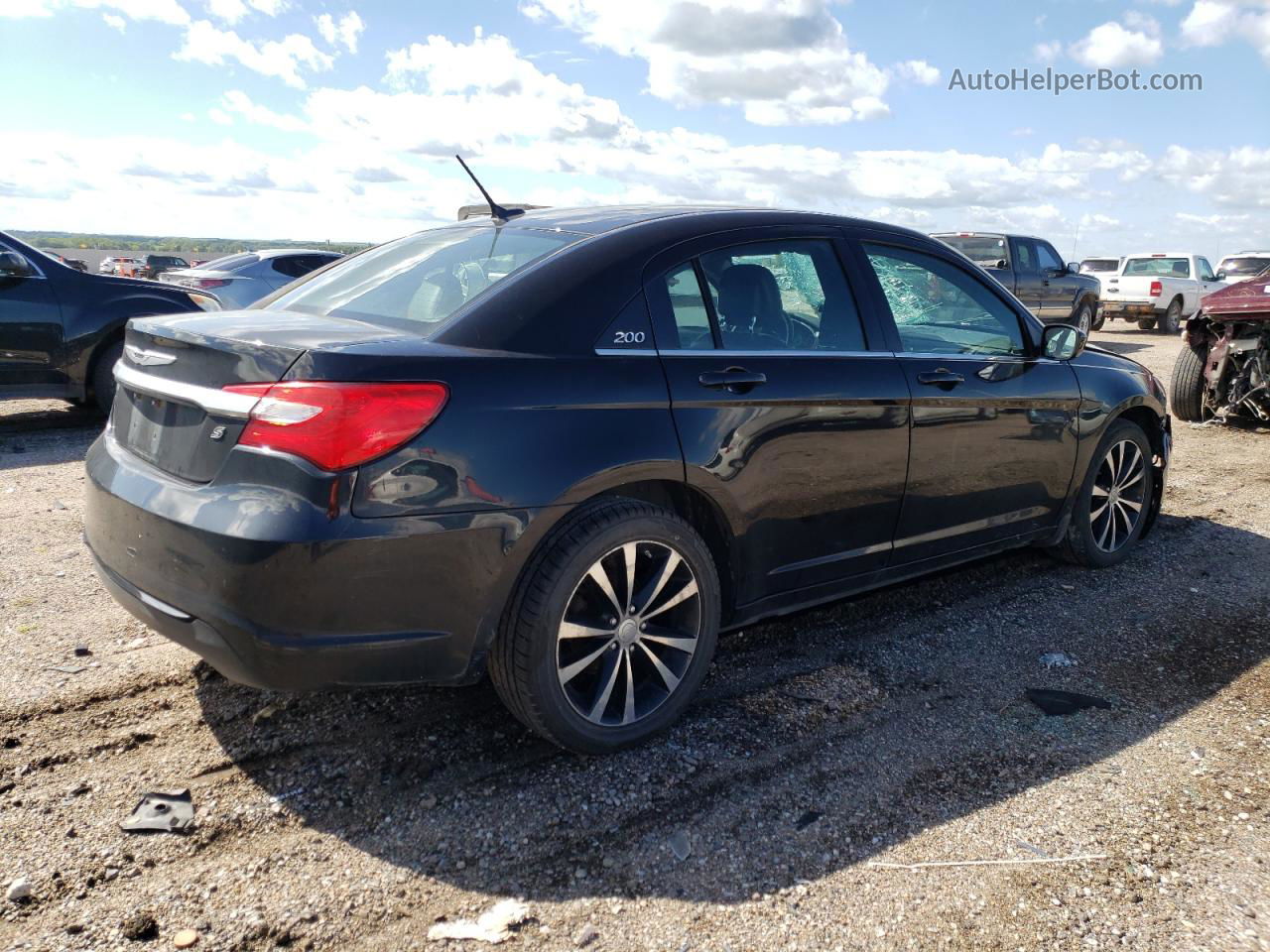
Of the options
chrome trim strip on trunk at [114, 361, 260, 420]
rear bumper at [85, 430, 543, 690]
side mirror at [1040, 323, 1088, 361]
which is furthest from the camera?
side mirror at [1040, 323, 1088, 361]

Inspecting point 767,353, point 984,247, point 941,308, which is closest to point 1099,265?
point 984,247

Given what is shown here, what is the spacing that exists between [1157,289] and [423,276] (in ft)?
77.5

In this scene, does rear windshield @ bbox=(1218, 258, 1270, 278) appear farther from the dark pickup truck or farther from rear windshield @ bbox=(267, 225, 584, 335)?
rear windshield @ bbox=(267, 225, 584, 335)

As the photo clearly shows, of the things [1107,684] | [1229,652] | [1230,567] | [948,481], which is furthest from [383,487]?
[1230,567]

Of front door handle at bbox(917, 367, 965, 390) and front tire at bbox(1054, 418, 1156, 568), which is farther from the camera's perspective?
front tire at bbox(1054, 418, 1156, 568)

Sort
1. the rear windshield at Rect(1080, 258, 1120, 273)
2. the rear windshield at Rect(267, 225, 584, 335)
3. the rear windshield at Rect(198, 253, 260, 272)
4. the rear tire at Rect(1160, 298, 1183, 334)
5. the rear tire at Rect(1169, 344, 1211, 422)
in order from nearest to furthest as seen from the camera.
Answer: the rear windshield at Rect(267, 225, 584, 335) < the rear tire at Rect(1169, 344, 1211, 422) < the rear windshield at Rect(198, 253, 260, 272) < the rear tire at Rect(1160, 298, 1183, 334) < the rear windshield at Rect(1080, 258, 1120, 273)

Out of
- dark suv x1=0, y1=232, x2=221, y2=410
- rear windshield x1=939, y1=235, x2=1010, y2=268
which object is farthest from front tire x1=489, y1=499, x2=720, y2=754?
rear windshield x1=939, y1=235, x2=1010, y2=268

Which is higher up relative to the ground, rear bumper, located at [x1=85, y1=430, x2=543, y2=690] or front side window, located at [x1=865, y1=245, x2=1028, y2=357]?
front side window, located at [x1=865, y1=245, x2=1028, y2=357]

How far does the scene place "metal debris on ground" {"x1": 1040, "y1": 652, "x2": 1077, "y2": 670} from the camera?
4062mm

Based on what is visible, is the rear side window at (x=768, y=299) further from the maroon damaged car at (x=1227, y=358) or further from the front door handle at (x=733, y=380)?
the maroon damaged car at (x=1227, y=358)

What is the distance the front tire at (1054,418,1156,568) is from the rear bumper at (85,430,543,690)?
11.3 feet

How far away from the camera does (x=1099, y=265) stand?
85.8ft

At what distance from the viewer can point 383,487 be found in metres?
2.59

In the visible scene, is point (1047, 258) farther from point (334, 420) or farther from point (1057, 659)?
point (334, 420)
